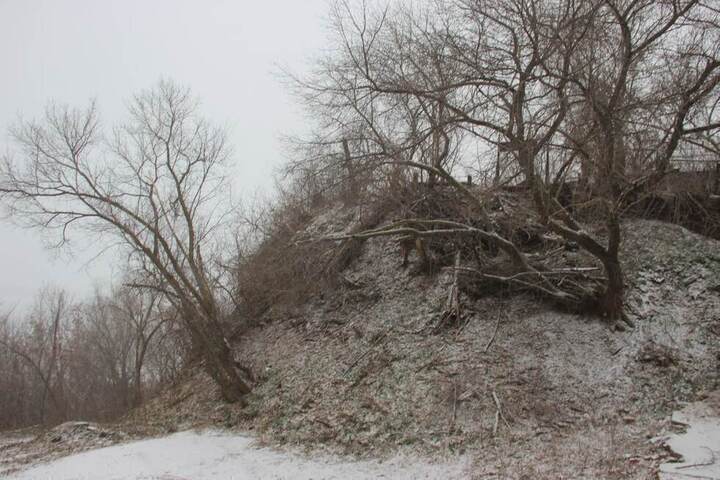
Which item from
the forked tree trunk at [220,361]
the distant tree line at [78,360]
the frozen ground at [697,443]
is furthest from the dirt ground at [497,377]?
the distant tree line at [78,360]

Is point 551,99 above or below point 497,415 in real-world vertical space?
above

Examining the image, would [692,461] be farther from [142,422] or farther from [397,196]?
[142,422]

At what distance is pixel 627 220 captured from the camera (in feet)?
45.9

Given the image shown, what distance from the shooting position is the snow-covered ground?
8883mm

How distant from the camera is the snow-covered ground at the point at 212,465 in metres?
8.88

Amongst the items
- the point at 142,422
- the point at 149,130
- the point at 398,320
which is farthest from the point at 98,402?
the point at 398,320

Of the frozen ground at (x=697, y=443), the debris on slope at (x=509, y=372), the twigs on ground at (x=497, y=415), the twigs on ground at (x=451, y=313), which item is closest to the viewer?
the frozen ground at (x=697, y=443)

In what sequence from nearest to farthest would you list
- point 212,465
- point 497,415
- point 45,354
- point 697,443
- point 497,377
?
point 697,443
point 497,415
point 212,465
point 497,377
point 45,354

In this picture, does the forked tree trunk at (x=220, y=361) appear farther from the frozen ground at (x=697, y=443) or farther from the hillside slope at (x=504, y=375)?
the frozen ground at (x=697, y=443)

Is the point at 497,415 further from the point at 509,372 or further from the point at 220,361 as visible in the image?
the point at 220,361

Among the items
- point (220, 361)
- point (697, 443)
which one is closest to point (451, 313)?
point (697, 443)

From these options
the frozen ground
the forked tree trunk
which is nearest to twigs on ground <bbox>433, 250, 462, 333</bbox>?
the frozen ground

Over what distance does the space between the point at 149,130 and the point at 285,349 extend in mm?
8043

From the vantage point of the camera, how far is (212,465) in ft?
33.8
